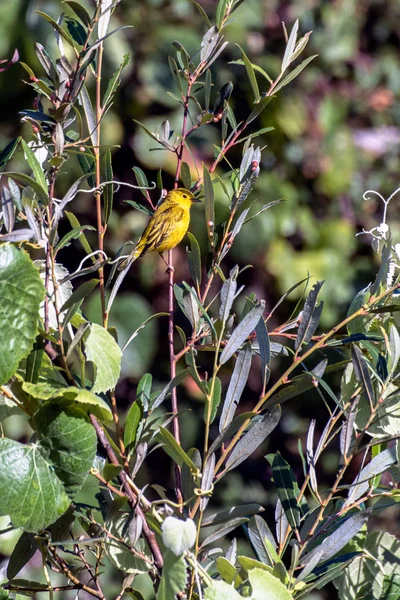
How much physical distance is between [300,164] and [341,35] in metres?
0.46

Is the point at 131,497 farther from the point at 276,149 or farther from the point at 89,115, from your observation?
the point at 276,149

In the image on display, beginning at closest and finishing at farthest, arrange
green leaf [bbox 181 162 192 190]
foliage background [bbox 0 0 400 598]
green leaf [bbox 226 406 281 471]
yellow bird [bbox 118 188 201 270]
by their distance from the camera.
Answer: green leaf [bbox 226 406 281 471], green leaf [bbox 181 162 192 190], yellow bird [bbox 118 188 201 270], foliage background [bbox 0 0 400 598]

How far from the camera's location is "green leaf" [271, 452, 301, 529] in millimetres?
502

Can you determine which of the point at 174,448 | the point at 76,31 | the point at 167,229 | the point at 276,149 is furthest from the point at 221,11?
the point at 276,149

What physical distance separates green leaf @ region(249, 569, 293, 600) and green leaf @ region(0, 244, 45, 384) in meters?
0.16

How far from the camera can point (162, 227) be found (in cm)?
106

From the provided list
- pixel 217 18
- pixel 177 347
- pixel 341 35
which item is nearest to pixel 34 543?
pixel 217 18

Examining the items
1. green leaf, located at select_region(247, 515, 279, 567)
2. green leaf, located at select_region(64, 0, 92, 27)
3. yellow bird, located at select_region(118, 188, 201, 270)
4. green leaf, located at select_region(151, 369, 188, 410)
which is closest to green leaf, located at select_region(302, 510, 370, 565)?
A: green leaf, located at select_region(247, 515, 279, 567)

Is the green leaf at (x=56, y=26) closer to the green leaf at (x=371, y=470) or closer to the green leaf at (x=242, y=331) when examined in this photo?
the green leaf at (x=242, y=331)

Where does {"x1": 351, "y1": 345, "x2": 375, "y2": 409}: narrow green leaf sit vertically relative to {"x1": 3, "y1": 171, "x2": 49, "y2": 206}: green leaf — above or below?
below

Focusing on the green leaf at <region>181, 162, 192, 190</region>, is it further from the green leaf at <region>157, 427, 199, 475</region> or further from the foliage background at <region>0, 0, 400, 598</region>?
the foliage background at <region>0, 0, 400, 598</region>

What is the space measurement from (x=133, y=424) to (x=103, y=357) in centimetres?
7

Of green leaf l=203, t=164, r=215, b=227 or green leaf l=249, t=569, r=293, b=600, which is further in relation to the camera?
green leaf l=203, t=164, r=215, b=227

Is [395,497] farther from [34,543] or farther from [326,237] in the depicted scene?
[326,237]
